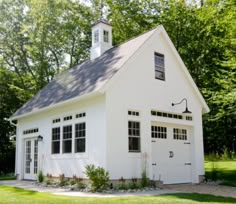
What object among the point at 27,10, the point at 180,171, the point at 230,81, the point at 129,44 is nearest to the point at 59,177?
the point at 180,171

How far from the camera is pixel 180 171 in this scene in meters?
14.2

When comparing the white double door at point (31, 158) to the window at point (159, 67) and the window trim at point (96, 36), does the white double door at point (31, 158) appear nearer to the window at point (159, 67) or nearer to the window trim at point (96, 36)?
the window trim at point (96, 36)

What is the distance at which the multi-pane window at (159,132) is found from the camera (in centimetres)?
1349

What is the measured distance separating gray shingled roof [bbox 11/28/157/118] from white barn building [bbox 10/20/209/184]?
0.06m

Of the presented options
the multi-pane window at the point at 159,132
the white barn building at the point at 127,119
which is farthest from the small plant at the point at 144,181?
the multi-pane window at the point at 159,132

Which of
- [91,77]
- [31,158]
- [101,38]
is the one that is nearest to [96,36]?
[101,38]

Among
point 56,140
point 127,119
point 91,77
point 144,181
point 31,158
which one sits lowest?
point 144,181

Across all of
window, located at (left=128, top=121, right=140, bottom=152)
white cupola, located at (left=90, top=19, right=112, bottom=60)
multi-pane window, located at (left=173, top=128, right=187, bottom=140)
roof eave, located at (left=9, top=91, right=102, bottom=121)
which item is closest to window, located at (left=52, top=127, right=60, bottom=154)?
roof eave, located at (left=9, top=91, right=102, bottom=121)

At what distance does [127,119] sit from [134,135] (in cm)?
69

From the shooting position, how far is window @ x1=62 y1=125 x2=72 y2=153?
13570 millimetres

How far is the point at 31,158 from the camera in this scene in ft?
54.5

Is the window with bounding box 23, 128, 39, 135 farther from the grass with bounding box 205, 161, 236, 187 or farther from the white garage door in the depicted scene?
the grass with bounding box 205, 161, 236, 187

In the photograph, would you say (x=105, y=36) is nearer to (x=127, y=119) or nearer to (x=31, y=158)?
(x=127, y=119)

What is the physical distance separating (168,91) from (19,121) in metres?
8.66
